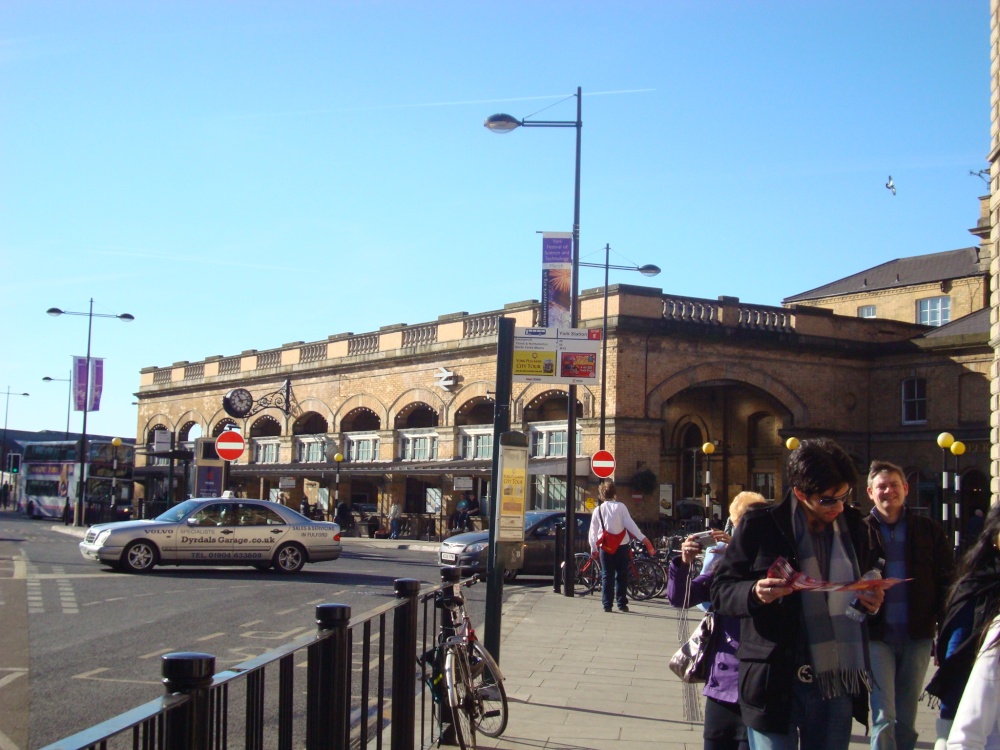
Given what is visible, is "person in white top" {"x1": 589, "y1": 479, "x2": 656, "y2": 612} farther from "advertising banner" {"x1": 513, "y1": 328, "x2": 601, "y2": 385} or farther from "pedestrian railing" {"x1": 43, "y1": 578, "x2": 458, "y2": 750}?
"pedestrian railing" {"x1": 43, "y1": 578, "x2": 458, "y2": 750}

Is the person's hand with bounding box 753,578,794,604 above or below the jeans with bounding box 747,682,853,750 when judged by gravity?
above

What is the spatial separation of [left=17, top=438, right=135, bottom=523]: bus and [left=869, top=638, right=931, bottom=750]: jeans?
1682 inches

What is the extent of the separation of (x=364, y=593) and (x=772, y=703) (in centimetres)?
1322

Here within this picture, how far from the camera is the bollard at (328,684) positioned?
4648 millimetres

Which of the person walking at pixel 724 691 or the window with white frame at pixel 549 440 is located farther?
the window with white frame at pixel 549 440

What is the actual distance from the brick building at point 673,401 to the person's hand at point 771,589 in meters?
29.5

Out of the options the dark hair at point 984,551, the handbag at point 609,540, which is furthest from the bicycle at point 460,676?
the handbag at point 609,540

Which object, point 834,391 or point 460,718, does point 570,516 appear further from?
point 834,391

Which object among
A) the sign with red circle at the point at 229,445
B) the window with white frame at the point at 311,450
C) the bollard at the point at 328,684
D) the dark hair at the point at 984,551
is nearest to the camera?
the dark hair at the point at 984,551

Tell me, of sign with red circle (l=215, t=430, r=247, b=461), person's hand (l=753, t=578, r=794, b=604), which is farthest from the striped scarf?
sign with red circle (l=215, t=430, r=247, b=461)

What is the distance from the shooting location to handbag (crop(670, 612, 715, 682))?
4.86 m

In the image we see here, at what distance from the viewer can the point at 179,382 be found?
5962 centimetres

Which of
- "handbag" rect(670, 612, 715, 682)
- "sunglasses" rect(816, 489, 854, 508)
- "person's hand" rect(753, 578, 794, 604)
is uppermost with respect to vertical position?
"sunglasses" rect(816, 489, 854, 508)

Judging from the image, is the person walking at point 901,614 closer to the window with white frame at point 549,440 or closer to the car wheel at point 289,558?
the car wheel at point 289,558
